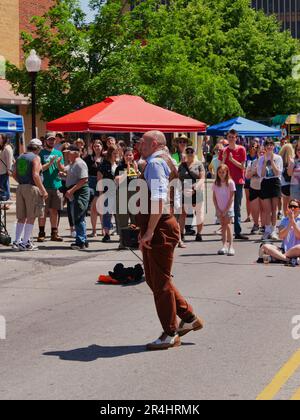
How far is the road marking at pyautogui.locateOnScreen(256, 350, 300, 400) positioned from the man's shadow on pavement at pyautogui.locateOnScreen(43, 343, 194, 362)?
130 centimetres

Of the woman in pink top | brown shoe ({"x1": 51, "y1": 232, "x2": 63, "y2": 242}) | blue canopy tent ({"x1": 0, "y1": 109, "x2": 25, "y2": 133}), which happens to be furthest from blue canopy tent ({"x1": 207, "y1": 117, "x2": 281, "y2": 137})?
the woman in pink top

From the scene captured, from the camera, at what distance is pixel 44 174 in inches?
663

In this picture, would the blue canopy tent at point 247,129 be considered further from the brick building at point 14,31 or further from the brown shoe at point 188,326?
the brown shoe at point 188,326

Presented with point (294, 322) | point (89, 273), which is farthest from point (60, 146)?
point (294, 322)

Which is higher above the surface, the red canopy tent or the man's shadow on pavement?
the red canopy tent

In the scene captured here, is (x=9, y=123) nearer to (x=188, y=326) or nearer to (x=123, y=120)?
(x=123, y=120)

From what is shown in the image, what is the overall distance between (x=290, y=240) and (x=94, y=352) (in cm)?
606

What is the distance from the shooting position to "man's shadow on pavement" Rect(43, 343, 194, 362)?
25.8 ft

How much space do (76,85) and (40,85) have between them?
1.31m

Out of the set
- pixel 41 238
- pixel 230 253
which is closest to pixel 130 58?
pixel 41 238

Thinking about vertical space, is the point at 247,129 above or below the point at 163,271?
above

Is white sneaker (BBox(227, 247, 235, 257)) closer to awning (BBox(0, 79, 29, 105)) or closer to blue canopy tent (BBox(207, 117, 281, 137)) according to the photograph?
blue canopy tent (BBox(207, 117, 281, 137))

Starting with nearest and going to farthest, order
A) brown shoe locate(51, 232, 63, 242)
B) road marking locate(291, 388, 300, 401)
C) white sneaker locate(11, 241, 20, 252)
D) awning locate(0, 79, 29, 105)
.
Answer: road marking locate(291, 388, 300, 401) < white sneaker locate(11, 241, 20, 252) < brown shoe locate(51, 232, 63, 242) < awning locate(0, 79, 29, 105)

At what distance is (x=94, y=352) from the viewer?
8.10 meters
